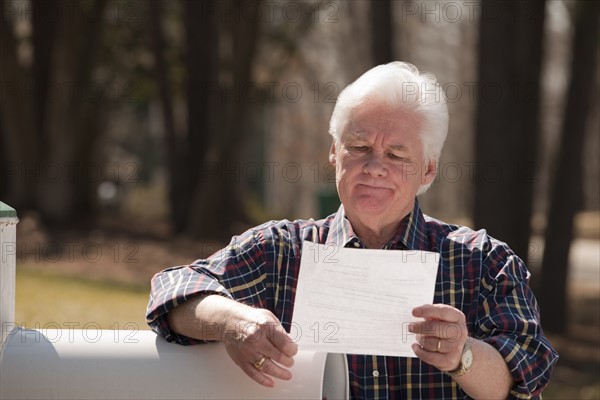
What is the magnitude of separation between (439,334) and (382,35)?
1026 centimetres

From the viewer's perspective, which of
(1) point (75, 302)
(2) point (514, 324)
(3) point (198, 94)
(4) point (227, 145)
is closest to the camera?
(2) point (514, 324)

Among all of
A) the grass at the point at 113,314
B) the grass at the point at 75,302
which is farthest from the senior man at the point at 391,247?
the grass at the point at 113,314

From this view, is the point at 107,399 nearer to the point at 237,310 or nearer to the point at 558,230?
the point at 237,310

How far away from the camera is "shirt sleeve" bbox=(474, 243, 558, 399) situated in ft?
9.11

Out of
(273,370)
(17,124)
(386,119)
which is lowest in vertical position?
(17,124)

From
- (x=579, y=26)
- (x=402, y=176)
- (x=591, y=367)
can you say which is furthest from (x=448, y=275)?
(x=579, y=26)

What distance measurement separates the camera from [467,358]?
103 inches

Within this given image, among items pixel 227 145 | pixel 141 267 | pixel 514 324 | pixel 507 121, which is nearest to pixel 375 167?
pixel 514 324

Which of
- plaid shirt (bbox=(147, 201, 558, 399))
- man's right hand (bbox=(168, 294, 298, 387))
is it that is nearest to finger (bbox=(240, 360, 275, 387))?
man's right hand (bbox=(168, 294, 298, 387))

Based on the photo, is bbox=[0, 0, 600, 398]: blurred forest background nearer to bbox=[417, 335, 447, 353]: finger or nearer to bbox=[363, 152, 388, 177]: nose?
bbox=[363, 152, 388, 177]: nose

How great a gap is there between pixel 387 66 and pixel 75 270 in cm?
1008

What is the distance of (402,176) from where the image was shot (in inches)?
121

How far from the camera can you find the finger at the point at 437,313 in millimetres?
2477

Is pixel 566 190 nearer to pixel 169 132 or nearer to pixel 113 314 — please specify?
pixel 113 314
